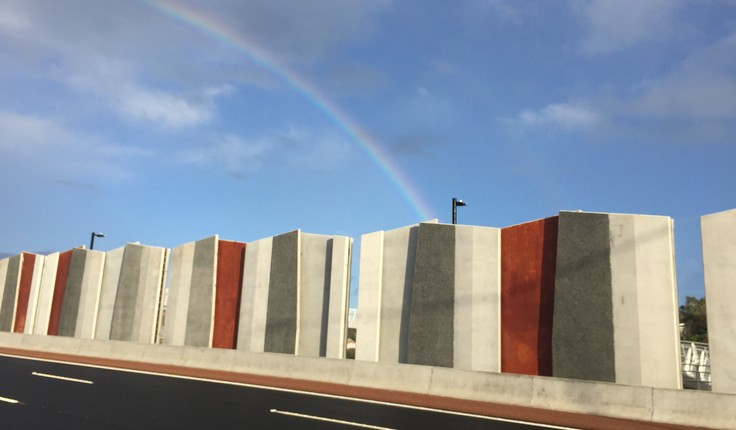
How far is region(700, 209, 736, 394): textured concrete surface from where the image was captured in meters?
12.7

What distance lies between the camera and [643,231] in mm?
14289

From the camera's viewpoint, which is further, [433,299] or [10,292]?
[10,292]

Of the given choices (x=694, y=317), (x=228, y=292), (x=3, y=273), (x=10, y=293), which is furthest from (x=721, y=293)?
(x=694, y=317)

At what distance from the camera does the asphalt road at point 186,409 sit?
1052 cm

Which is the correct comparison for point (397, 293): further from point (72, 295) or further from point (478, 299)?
point (72, 295)

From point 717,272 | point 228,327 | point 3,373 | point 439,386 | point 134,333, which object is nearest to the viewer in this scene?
point 717,272

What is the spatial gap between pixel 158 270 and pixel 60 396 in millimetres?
13317

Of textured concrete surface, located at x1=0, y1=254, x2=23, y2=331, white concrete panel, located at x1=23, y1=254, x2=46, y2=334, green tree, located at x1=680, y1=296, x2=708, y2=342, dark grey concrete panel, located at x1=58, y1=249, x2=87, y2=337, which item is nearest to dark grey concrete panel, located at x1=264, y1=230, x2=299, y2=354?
dark grey concrete panel, located at x1=58, y1=249, x2=87, y2=337

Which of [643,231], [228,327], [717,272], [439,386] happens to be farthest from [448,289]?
[228,327]

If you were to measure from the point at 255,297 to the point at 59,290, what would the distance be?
15486 millimetres

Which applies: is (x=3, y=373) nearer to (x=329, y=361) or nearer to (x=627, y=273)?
(x=329, y=361)

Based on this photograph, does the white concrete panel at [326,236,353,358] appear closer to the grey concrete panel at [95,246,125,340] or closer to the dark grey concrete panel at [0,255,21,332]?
the grey concrete panel at [95,246,125,340]

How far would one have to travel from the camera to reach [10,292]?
35156 mm

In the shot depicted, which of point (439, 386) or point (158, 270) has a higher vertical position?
point (158, 270)
